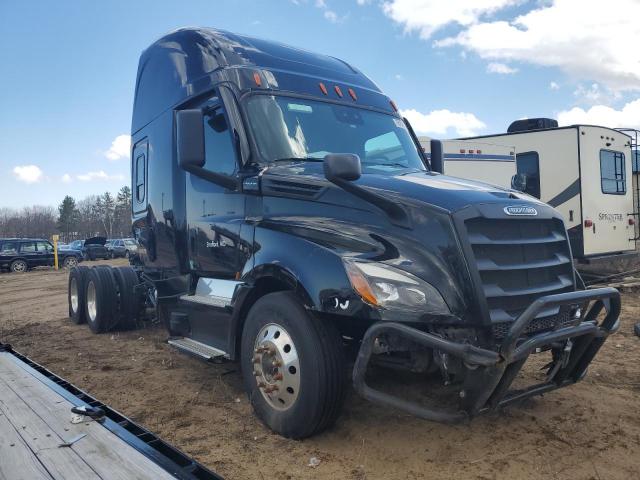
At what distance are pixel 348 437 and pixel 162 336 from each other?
4734mm

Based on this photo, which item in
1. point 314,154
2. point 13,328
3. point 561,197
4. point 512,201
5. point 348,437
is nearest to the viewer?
point 512,201

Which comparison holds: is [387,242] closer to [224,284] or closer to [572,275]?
[572,275]

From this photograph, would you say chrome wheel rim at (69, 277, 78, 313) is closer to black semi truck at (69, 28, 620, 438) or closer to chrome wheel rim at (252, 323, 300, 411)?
black semi truck at (69, 28, 620, 438)

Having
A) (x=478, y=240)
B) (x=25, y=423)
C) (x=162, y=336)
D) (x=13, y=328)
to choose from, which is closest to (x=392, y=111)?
(x=478, y=240)

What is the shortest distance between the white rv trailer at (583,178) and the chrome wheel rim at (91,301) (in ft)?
24.4

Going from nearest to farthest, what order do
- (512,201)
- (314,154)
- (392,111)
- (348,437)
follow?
(512,201), (348,437), (314,154), (392,111)

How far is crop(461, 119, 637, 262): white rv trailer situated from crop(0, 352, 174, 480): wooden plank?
9.11 m

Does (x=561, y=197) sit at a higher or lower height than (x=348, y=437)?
higher

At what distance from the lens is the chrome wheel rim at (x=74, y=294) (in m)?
9.01

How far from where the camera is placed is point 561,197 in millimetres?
11055

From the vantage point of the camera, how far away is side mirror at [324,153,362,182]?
3482mm

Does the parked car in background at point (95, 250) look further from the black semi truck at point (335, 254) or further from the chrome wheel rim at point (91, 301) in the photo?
the black semi truck at point (335, 254)

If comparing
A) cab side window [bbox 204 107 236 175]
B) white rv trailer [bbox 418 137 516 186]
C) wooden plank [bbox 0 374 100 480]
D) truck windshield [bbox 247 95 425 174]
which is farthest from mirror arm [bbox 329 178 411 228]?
white rv trailer [bbox 418 137 516 186]

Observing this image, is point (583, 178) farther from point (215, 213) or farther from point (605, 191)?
point (215, 213)
